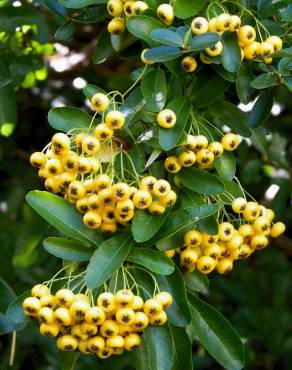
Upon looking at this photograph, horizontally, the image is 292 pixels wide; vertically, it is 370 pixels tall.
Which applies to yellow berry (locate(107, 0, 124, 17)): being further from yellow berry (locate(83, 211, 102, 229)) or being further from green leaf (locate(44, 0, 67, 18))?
yellow berry (locate(83, 211, 102, 229))

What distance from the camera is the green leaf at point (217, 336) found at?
65.0 inches

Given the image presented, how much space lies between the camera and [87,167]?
1.50 m

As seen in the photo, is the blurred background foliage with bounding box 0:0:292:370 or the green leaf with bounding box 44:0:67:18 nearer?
the green leaf with bounding box 44:0:67:18

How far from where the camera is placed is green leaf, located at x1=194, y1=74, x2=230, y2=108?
1.66 m

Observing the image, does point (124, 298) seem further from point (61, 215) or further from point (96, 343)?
point (61, 215)

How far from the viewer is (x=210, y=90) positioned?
167cm

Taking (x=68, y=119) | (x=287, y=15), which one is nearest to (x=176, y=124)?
(x=68, y=119)

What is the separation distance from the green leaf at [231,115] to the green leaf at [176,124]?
0.11 m

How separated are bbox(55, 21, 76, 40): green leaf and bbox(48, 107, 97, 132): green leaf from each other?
26 cm

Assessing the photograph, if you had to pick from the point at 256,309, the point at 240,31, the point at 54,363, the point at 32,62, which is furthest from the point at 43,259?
the point at 240,31

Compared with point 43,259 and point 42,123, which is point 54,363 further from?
point 42,123

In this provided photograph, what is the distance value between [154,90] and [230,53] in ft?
0.55

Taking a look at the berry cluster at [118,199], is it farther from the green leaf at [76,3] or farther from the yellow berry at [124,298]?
the green leaf at [76,3]

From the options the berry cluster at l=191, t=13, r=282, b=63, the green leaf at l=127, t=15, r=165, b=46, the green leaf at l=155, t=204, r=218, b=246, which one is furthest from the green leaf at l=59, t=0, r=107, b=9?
the green leaf at l=155, t=204, r=218, b=246
